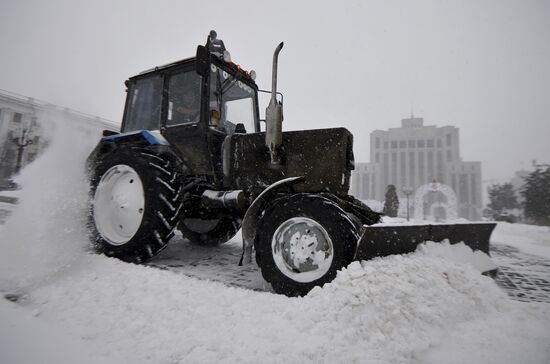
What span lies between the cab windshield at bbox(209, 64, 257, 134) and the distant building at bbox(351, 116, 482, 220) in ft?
268

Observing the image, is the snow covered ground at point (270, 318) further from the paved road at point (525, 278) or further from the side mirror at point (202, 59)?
the side mirror at point (202, 59)

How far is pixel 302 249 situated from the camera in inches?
95.1

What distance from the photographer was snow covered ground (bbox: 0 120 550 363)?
60.4 inches

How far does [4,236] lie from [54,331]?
7.29 ft

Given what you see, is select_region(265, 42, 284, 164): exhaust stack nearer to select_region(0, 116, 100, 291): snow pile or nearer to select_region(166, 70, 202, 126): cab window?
select_region(166, 70, 202, 126): cab window

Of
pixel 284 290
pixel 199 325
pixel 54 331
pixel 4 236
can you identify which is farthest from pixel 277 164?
pixel 4 236

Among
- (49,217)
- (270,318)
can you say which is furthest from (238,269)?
(49,217)

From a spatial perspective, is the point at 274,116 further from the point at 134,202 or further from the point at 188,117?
the point at 134,202

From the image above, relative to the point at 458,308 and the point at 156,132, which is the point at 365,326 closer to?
the point at 458,308

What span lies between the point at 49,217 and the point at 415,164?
3731 inches

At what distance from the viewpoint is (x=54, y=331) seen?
5.75ft

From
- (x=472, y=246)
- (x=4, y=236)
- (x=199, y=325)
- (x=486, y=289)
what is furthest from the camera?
(x=4, y=236)

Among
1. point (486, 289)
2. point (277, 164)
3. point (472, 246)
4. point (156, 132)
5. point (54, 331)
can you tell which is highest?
point (156, 132)

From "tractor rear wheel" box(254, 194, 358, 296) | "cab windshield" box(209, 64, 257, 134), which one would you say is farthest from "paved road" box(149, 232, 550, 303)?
"cab windshield" box(209, 64, 257, 134)
